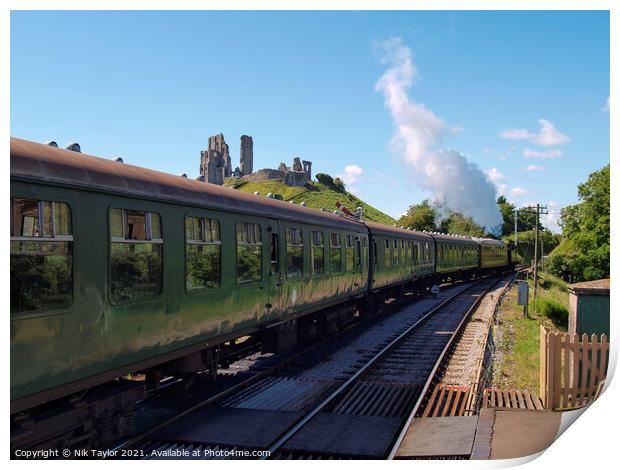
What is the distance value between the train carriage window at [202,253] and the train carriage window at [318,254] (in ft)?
15.1

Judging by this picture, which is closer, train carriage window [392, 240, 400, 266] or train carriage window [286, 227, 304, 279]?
train carriage window [286, 227, 304, 279]

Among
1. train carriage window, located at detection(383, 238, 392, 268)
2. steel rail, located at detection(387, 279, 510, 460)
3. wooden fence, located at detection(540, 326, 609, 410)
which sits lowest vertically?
steel rail, located at detection(387, 279, 510, 460)

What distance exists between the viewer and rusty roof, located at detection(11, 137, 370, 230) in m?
5.41

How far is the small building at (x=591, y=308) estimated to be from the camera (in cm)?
1257

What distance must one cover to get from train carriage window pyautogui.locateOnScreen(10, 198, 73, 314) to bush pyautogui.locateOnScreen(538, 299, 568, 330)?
21.4 metres

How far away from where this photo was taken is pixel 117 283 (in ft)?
20.9

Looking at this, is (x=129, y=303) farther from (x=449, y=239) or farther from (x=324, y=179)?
(x=324, y=179)

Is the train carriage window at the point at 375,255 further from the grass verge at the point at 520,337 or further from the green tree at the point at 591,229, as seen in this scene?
the green tree at the point at 591,229

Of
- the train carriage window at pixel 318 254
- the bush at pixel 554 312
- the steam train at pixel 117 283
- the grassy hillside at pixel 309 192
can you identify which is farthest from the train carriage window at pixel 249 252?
the grassy hillside at pixel 309 192

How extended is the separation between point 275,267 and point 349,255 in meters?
5.28

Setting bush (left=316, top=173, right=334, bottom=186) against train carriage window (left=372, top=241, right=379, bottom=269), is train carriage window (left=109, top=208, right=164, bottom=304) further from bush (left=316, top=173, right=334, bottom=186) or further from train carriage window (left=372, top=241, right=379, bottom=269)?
bush (left=316, top=173, right=334, bottom=186)

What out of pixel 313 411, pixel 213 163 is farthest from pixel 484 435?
pixel 213 163

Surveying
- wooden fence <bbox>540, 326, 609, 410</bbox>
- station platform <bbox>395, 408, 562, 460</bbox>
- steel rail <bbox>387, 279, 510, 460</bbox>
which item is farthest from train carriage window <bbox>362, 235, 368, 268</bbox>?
station platform <bbox>395, 408, 562, 460</bbox>

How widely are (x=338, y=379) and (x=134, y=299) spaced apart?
16.9 feet
